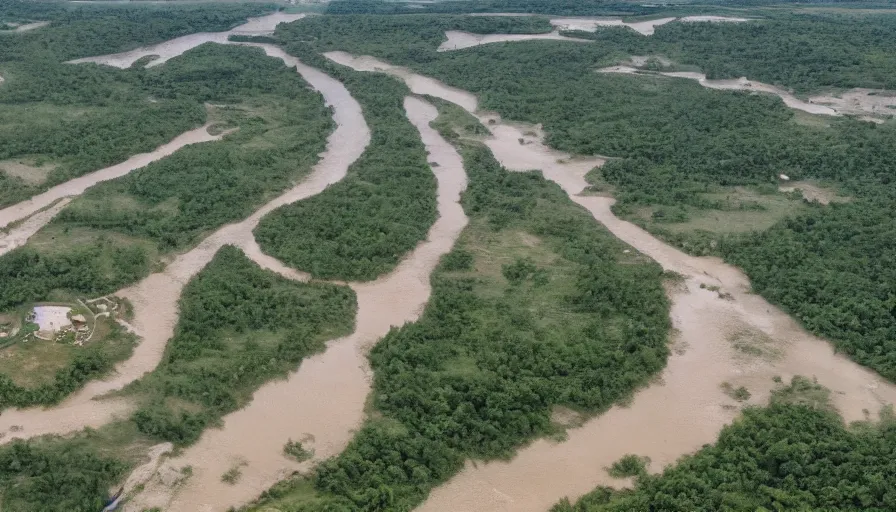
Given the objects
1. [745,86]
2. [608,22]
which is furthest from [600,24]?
[745,86]

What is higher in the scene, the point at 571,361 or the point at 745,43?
the point at 745,43

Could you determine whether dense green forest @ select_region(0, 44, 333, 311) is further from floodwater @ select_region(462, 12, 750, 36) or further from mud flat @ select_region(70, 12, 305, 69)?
floodwater @ select_region(462, 12, 750, 36)

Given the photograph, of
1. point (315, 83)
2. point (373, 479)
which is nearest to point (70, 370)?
point (373, 479)

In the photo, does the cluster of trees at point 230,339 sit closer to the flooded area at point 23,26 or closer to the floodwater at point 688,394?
the floodwater at point 688,394

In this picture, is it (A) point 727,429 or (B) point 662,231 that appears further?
(B) point 662,231

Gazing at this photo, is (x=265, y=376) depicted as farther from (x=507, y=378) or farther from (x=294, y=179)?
(x=294, y=179)

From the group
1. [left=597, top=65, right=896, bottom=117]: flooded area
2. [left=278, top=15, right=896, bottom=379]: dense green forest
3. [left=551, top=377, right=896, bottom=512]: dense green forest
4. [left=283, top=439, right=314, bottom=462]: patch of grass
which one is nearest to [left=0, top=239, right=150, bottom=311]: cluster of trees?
[left=283, top=439, right=314, bottom=462]: patch of grass

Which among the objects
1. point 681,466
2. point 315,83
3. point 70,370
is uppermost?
point 315,83
